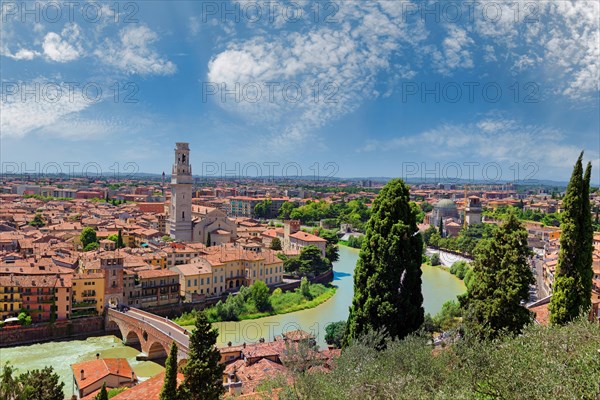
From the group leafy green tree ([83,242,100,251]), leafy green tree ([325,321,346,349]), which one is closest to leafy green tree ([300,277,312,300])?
leafy green tree ([325,321,346,349])

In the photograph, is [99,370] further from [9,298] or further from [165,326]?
[9,298]

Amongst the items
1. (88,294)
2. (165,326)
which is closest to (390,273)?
(165,326)

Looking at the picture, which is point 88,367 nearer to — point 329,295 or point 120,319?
point 120,319

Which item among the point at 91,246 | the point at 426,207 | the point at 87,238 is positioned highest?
the point at 87,238

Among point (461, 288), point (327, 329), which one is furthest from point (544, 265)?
point (327, 329)

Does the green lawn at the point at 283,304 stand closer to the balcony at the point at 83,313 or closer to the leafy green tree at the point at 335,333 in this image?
the balcony at the point at 83,313

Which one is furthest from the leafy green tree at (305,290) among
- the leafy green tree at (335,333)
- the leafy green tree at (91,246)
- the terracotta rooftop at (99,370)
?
the leafy green tree at (91,246)
